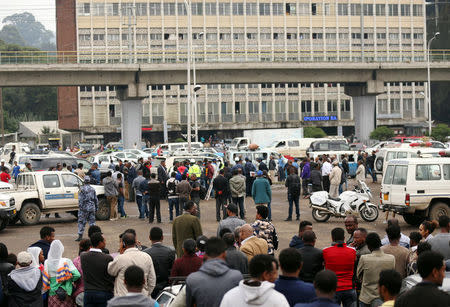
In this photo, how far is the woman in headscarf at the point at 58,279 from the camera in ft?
32.1

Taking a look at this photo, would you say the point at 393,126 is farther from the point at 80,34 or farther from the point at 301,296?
the point at 301,296

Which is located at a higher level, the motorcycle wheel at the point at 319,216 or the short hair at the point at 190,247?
the short hair at the point at 190,247

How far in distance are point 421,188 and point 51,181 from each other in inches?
454

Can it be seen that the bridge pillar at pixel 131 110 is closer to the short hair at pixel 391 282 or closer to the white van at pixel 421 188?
the white van at pixel 421 188

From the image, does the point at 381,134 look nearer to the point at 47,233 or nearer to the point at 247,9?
the point at 247,9

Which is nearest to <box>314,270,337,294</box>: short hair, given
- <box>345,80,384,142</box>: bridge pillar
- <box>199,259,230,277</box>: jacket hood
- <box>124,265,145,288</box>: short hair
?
<box>199,259,230,277</box>: jacket hood

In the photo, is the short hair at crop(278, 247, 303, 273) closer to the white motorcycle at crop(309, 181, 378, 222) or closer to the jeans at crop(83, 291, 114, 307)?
the jeans at crop(83, 291, 114, 307)

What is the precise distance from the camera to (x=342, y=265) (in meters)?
9.30

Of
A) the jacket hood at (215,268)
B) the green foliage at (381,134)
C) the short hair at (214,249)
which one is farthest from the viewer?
the green foliage at (381,134)

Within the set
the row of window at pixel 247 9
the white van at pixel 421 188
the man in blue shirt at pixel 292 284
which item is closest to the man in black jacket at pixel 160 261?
the man in blue shirt at pixel 292 284

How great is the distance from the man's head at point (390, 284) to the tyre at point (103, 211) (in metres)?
18.9

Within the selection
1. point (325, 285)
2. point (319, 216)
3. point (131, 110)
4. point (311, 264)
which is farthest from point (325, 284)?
point (131, 110)

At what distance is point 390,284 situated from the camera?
687 centimetres

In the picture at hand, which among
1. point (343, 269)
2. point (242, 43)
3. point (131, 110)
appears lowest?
point (343, 269)
